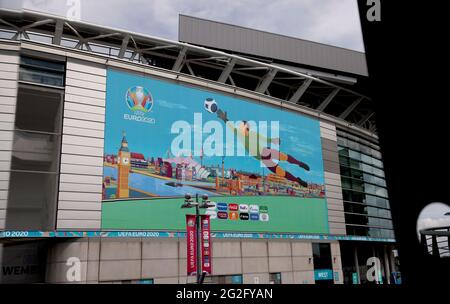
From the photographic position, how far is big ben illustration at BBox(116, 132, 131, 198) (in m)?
22.4

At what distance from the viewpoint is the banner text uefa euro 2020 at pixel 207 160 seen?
2292 centimetres

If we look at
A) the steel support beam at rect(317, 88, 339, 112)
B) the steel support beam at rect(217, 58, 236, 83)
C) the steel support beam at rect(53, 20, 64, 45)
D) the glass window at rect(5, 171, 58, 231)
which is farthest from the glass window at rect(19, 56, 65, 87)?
the steel support beam at rect(317, 88, 339, 112)

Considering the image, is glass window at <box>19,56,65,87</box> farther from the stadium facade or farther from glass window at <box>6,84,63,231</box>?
glass window at <box>6,84,63,231</box>

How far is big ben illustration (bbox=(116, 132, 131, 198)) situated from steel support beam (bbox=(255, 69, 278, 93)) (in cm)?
1278

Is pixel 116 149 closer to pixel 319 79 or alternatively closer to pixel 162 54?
pixel 162 54

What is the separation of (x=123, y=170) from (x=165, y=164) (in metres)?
2.75

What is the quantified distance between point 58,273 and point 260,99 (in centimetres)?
1807

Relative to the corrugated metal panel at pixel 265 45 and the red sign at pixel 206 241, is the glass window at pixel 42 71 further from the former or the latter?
the red sign at pixel 206 241

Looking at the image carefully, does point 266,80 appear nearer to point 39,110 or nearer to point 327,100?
point 327,100

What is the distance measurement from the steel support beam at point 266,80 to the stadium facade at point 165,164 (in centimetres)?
8

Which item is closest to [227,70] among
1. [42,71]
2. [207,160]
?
[207,160]

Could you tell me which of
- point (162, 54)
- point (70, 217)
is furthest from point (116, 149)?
point (162, 54)

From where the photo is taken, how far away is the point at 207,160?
26.1 metres

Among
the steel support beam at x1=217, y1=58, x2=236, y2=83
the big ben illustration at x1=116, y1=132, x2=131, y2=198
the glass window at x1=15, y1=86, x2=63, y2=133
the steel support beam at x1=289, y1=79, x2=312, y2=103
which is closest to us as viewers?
the glass window at x1=15, y1=86, x2=63, y2=133
